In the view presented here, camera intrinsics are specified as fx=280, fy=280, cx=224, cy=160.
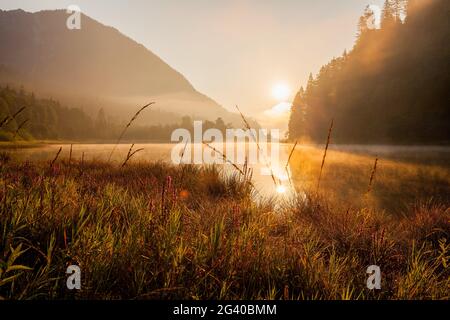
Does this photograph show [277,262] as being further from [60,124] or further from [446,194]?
[60,124]

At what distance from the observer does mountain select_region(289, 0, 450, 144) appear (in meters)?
45.8

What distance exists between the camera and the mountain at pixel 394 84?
45.8 meters

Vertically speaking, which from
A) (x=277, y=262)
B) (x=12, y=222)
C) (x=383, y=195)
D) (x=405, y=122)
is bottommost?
(x=383, y=195)

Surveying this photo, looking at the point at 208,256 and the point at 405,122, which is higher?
the point at 405,122

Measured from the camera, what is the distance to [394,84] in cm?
5138

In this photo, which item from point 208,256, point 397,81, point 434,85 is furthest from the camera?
point 397,81

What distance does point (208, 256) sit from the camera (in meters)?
2.62

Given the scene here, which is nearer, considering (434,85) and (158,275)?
(158,275)

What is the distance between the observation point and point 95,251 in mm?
2412
